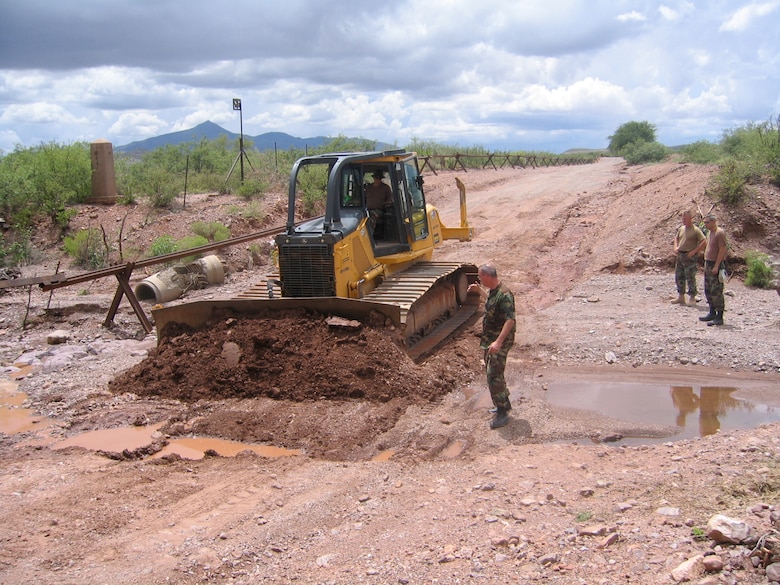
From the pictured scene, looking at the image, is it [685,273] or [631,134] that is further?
[631,134]

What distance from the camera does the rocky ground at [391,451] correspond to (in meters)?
4.57

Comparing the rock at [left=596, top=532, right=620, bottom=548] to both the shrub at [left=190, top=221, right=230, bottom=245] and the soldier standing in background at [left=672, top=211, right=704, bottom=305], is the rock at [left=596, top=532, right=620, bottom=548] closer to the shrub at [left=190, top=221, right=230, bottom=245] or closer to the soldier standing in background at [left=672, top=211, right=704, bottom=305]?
the soldier standing in background at [left=672, top=211, right=704, bottom=305]

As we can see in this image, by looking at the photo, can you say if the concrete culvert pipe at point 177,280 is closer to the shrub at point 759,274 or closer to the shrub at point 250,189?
the shrub at point 250,189

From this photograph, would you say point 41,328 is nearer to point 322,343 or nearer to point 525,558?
point 322,343

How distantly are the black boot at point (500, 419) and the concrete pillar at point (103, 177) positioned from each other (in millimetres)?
16197

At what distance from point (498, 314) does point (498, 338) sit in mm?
297

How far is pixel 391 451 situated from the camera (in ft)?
22.6

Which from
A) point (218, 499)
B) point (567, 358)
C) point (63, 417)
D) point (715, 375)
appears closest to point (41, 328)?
point (63, 417)

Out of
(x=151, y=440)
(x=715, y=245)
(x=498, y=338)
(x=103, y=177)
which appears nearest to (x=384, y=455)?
(x=498, y=338)

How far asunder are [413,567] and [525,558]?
2.24 feet

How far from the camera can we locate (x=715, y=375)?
858cm

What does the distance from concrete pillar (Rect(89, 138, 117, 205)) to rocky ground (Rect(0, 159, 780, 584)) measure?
7.69 meters

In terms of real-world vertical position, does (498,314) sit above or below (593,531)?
above

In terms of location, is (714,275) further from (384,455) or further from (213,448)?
(213,448)
